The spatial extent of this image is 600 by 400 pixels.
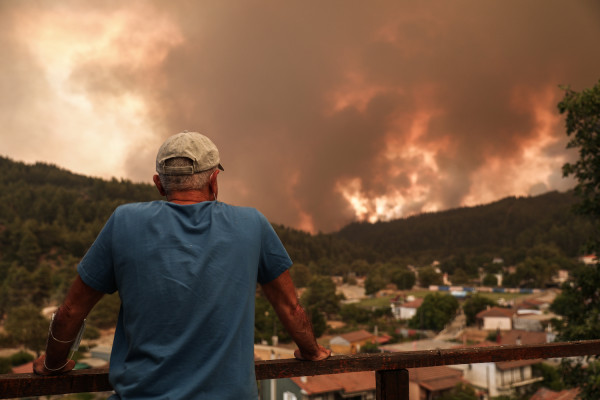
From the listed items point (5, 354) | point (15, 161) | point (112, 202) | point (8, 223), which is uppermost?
point (15, 161)

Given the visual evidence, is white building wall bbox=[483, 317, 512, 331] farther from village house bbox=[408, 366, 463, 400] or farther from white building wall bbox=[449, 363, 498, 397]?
village house bbox=[408, 366, 463, 400]

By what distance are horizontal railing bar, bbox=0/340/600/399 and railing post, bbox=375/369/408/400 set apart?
22mm

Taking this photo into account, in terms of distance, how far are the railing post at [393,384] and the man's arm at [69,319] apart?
94 centimetres

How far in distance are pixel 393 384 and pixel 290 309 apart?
528 mm

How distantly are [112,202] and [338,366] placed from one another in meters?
107

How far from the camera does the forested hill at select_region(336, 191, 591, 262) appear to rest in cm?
13338

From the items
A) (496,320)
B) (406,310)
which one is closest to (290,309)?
(496,320)

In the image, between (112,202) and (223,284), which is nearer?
(223,284)

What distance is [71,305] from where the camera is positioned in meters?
1.21

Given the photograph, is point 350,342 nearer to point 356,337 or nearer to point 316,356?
point 356,337

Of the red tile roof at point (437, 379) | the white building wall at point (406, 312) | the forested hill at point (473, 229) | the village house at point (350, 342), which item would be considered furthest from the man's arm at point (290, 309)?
the forested hill at point (473, 229)

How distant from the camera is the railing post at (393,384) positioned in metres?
1.58

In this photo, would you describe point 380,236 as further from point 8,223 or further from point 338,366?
point 338,366

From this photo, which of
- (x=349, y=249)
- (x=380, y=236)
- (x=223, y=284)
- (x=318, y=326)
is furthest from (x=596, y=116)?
(x=380, y=236)
